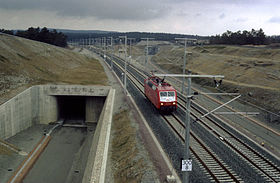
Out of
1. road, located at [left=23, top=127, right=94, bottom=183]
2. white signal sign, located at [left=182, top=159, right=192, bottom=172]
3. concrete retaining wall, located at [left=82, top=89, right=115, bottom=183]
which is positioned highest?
white signal sign, located at [left=182, top=159, right=192, bottom=172]

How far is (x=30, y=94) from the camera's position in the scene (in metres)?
48.7

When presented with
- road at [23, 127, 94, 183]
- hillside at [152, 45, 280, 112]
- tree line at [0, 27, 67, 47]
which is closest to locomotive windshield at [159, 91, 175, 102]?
hillside at [152, 45, 280, 112]

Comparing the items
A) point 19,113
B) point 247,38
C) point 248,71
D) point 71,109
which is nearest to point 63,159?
point 19,113

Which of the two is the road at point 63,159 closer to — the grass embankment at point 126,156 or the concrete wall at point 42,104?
the concrete wall at point 42,104

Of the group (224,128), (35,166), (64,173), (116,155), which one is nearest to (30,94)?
(35,166)

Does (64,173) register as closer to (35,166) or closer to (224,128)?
(35,166)

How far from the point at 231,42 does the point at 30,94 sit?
9505 cm

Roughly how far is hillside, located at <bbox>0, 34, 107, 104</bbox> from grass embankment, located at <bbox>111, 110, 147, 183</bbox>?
861 inches

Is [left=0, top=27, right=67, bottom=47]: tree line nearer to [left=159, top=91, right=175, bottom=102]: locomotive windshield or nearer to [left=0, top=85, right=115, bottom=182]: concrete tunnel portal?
[left=0, top=85, right=115, bottom=182]: concrete tunnel portal

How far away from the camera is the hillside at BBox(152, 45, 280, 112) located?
130ft

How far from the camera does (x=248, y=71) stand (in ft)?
181

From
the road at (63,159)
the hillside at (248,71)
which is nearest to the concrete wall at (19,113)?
the road at (63,159)

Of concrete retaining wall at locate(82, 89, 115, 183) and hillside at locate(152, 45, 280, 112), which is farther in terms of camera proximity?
hillside at locate(152, 45, 280, 112)

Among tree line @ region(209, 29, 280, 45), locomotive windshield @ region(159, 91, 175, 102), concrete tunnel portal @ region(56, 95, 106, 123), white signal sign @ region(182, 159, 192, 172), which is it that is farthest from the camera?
tree line @ region(209, 29, 280, 45)
